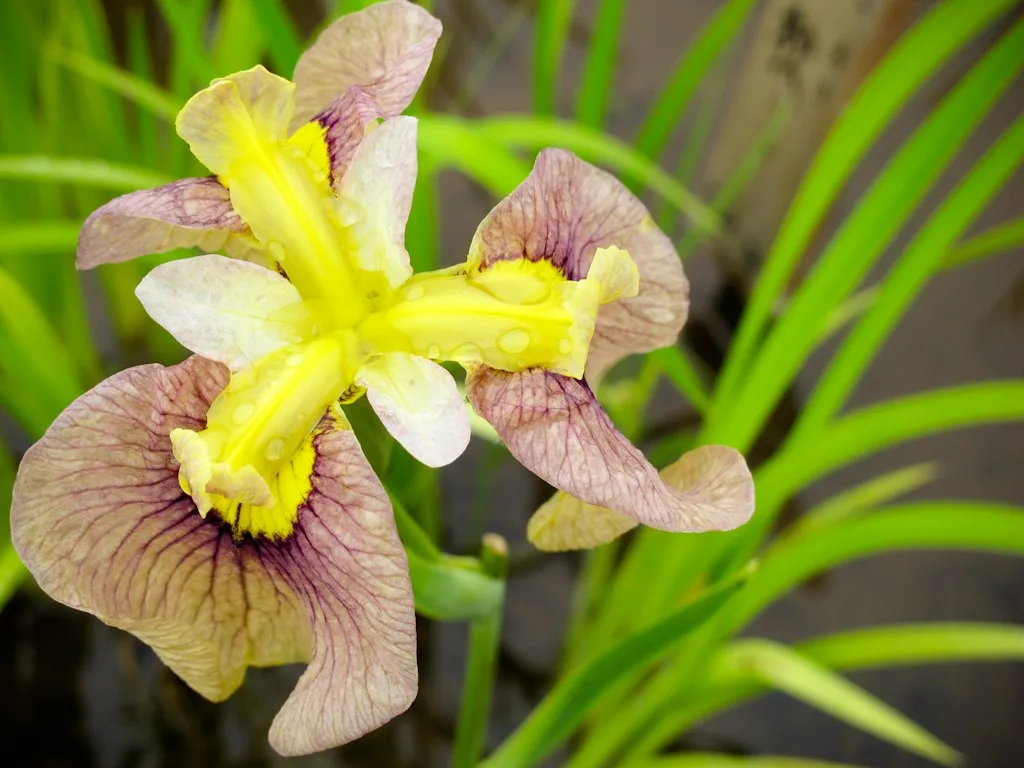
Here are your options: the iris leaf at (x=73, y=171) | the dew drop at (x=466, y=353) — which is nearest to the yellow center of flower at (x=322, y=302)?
the dew drop at (x=466, y=353)

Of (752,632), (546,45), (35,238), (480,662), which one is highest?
(546,45)

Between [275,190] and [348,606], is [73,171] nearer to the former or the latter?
[275,190]

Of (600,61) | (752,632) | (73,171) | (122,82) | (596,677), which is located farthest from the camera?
(752,632)

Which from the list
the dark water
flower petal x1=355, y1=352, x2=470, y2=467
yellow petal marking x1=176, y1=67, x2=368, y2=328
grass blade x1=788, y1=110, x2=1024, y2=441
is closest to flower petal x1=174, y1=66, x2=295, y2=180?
yellow petal marking x1=176, y1=67, x2=368, y2=328

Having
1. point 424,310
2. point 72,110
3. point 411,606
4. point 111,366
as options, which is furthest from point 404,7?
point 111,366

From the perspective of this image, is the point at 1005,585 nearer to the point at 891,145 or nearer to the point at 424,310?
the point at 891,145

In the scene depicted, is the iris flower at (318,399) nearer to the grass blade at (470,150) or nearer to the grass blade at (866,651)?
the grass blade at (470,150)

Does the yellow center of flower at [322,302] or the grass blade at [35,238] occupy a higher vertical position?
the yellow center of flower at [322,302]

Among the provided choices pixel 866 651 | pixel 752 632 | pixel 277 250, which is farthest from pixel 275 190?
pixel 752 632
